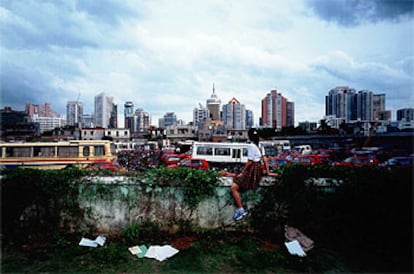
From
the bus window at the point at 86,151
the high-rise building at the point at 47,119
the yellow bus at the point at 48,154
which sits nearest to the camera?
the yellow bus at the point at 48,154

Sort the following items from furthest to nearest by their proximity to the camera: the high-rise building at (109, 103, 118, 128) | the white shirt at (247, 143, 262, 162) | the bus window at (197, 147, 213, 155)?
the high-rise building at (109, 103, 118, 128) → the bus window at (197, 147, 213, 155) → the white shirt at (247, 143, 262, 162)

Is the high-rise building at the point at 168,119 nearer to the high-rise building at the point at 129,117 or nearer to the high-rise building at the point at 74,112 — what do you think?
the high-rise building at the point at 129,117

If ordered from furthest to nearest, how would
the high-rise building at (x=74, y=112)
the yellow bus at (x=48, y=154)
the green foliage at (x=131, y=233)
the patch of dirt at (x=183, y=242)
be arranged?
the high-rise building at (x=74, y=112), the yellow bus at (x=48, y=154), the green foliage at (x=131, y=233), the patch of dirt at (x=183, y=242)

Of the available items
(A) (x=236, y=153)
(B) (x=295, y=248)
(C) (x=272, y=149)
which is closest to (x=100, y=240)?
(B) (x=295, y=248)

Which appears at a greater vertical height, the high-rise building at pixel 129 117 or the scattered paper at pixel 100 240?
the high-rise building at pixel 129 117

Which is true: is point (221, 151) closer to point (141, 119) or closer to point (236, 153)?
point (236, 153)

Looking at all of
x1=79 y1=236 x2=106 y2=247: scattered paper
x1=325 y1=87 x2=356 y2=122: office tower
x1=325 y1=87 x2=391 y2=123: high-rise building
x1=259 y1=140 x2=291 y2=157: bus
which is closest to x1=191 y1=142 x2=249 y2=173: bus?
x1=259 y1=140 x2=291 y2=157: bus

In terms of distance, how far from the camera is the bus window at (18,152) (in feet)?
35.5

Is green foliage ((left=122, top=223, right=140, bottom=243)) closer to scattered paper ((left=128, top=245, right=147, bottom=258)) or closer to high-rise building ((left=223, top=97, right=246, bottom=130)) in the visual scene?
scattered paper ((left=128, top=245, right=147, bottom=258))

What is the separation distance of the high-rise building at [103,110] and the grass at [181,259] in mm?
76796

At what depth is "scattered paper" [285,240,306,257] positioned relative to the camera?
9.93 feet

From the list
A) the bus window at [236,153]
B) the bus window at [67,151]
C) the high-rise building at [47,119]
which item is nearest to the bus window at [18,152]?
the bus window at [67,151]

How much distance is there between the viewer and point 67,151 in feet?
37.8

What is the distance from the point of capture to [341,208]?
3.21 meters
